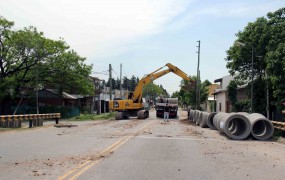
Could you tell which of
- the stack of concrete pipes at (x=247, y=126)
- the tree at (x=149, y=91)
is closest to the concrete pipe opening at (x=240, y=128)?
the stack of concrete pipes at (x=247, y=126)

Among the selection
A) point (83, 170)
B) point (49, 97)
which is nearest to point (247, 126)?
point (83, 170)

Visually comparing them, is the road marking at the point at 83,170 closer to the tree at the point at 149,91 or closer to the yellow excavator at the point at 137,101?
the yellow excavator at the point at 137,101

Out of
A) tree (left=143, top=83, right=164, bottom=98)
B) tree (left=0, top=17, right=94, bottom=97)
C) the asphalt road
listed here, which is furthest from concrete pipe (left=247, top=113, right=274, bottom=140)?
tree (left=143, top=83, right=164, bottom=98)

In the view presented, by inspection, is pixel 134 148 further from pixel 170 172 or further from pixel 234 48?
pixel 234 48

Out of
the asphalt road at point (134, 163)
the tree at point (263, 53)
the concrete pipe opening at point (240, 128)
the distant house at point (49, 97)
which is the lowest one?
the asphalt road at point (134, 163)

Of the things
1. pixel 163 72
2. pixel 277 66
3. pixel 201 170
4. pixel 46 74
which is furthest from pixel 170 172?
pixel 46 74

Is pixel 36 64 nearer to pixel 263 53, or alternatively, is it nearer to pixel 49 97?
pixel 49 97

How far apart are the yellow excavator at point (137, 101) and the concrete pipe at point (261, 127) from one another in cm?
2212

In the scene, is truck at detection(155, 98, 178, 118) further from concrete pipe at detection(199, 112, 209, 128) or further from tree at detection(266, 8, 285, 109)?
tree at detection(266, 8, 285, 109)

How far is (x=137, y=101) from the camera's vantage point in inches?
1791

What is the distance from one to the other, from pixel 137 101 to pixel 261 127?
24.0 metres

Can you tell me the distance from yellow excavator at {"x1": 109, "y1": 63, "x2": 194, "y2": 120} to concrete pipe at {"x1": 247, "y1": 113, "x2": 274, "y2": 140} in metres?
22.1

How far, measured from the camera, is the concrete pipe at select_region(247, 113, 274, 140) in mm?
21469

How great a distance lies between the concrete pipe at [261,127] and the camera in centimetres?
2147
